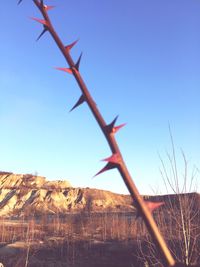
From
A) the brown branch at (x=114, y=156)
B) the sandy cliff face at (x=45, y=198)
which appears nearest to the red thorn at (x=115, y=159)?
the brown branch at (x=114, y=156)

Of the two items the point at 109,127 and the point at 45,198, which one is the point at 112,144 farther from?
the point at 45,198

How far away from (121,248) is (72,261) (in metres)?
2.18

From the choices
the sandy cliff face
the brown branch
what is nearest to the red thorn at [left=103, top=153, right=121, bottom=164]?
the brown branch

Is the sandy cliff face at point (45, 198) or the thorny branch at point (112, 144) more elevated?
the sandy cliff face at point (45, 198)

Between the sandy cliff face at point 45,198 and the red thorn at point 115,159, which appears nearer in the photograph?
the red thorn at point 115,159

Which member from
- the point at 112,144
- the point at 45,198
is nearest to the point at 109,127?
the point at 112,144

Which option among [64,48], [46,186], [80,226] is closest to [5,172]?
[46,186]

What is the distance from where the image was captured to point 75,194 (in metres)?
44.9

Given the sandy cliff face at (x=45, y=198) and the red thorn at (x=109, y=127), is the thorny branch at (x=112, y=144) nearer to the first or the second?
the red thorn at (x=109, y=127)

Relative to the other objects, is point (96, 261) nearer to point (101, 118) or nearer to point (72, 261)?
point (72, 261)

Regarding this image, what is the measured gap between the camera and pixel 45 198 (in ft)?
134

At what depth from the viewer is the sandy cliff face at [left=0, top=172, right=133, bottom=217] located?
3781 cm

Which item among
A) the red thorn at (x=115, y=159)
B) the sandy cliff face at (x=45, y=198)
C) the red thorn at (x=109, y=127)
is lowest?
the red thorn at (x=115, y=159)

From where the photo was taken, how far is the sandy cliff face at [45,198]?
37812mm
